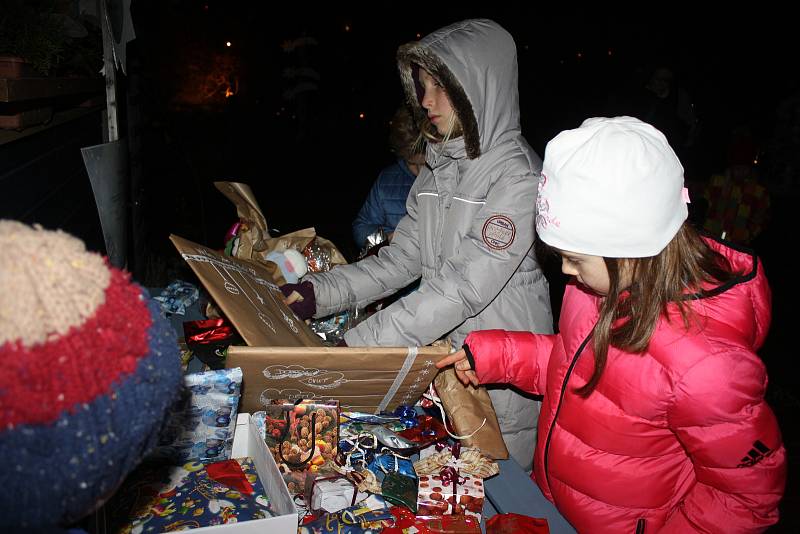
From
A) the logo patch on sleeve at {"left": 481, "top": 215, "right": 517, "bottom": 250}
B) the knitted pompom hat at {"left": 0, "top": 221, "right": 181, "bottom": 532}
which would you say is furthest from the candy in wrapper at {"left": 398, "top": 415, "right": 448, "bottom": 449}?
the knitted pompom hat at {"left": 0, "top": 221, "right": 181, "bottom": 532}

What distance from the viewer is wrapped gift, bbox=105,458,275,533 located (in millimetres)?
1174

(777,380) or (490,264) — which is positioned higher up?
(490,264)

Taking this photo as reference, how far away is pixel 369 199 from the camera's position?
3.74 metres

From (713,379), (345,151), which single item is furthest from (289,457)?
(345,151)

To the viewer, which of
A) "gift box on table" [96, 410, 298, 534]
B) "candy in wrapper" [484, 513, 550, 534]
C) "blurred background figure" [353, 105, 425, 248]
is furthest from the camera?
"blurred background figure" [353, 105, 425, 248]

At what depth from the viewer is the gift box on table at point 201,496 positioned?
1164 mm

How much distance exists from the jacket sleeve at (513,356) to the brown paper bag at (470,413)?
0.07 meters

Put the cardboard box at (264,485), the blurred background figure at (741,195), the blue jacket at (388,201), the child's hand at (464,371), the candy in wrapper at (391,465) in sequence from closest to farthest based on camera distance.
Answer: the cardboard box at (264,485), the candy in wrapper at (391,465), the child's hand at (464,371), the blue jacket at (388,201), the blurred background figure at (741,195)

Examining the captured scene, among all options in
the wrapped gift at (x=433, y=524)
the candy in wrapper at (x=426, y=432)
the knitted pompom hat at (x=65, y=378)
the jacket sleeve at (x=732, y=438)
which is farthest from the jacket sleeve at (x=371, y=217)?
the knitted pompom hat at (x=65, y=378)

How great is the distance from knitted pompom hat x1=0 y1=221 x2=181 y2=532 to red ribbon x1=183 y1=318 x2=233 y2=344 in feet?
4.20

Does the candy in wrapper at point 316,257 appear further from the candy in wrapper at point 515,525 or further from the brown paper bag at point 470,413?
the candy in wrapper at point 515,525

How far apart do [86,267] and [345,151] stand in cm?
1074

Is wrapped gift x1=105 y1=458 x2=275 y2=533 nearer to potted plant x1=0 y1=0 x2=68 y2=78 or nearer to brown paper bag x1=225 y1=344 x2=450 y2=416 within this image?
brown paper bag x1=225 y1=344 x2=450 y2=416

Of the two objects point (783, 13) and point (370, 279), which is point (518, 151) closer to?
point (370, 279)
